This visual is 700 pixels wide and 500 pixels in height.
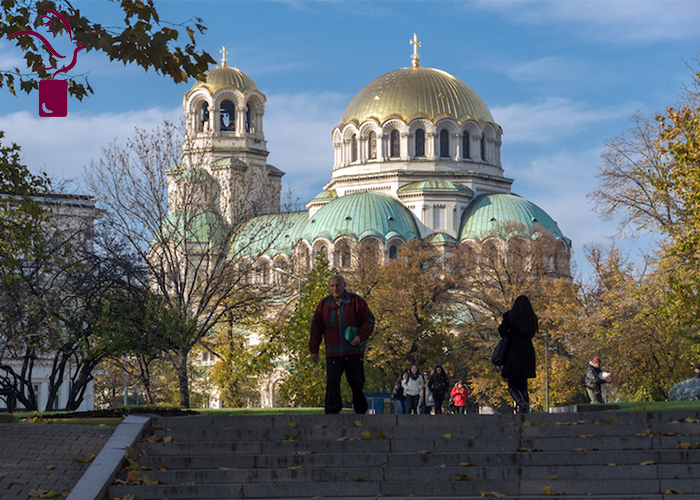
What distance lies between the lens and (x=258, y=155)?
67812 mm

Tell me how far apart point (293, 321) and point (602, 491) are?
914 inches

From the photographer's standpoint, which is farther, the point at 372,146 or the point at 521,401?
the point at 372,146

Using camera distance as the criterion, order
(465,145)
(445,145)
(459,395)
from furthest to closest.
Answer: (465,145)
(445,145)
(459,395)

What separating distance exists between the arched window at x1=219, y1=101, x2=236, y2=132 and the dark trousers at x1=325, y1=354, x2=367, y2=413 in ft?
193

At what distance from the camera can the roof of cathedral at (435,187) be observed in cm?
6250

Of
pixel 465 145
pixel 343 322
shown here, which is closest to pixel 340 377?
pixel 343 322

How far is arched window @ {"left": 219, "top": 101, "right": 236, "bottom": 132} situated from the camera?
68.6 meters

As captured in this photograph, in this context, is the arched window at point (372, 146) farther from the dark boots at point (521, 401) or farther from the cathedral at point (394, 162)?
the dark boots at point (521, 401)

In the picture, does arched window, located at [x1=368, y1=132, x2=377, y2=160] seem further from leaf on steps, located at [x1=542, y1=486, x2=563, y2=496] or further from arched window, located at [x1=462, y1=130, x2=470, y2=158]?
leaf on steps, located at [x1=542, y1=486, x2=563, y2=496]

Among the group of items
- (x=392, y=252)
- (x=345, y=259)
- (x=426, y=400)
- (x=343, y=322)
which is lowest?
(x=426, y=400)

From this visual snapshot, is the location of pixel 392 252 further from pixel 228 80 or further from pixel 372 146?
pixel 228 80

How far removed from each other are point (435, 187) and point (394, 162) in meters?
4.20

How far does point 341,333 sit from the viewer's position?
10.8m

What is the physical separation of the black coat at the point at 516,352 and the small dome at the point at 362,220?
44.7 metres
